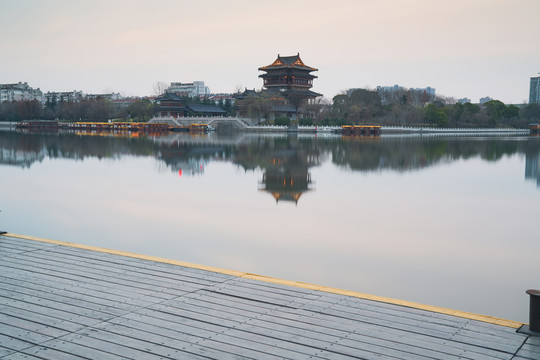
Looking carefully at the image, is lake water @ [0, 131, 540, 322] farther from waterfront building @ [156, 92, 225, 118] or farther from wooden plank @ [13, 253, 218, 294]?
waterfront building @ [156, 92, 225, 118]

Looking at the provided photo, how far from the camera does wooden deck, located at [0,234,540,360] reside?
340 centimetres

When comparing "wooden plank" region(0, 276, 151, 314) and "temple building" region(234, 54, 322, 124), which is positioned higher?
"temple building" region(234, 54, 322, 124)

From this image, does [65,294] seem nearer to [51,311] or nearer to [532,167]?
[51,311]

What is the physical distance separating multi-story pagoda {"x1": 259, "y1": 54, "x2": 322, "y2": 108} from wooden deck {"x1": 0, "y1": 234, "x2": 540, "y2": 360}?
58409mm

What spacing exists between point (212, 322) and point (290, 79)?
61.5 meters

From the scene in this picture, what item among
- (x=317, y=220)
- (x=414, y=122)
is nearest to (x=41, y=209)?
(x=317, y=220)

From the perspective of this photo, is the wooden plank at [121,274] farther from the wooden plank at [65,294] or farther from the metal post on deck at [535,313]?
the metal post on deck at [535,313]

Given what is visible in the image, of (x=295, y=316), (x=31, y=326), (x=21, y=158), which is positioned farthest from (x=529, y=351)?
(x=21, y=158)

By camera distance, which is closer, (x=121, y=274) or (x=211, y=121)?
(x=121, y=274)

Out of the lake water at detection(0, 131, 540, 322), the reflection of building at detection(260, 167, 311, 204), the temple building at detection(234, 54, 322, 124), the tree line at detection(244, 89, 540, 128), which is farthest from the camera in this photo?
the temple building at detection(234, 54, 322, 124)

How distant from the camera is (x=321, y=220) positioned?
10133mm

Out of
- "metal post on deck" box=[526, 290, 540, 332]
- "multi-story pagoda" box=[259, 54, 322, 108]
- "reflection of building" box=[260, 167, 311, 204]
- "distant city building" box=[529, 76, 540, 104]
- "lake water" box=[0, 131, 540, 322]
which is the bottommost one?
"lake water" box=[0, 131, 540, 322]

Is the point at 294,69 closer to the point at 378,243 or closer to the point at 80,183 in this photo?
the point at 80,183

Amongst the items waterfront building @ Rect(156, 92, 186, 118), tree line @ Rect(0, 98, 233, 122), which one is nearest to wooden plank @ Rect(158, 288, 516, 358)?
waterfront building @ Rect(156, 92, 186, 118)
